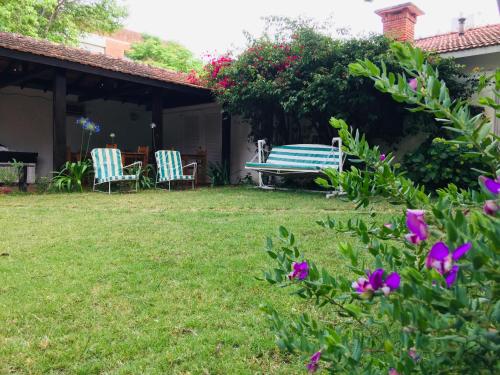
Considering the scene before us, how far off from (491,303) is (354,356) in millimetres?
273

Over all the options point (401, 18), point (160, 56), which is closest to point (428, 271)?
A: point (401, 18)

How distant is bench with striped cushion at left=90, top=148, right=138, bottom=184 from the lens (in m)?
7.85

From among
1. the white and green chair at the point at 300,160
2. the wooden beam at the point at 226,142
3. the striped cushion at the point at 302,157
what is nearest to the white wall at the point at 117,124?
the wooden beam at the point at 226,142

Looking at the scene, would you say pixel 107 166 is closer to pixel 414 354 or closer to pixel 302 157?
pixel 302 157

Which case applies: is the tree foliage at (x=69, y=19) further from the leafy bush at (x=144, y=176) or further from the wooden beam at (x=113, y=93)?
the leafy bush at (x=144, y=176)

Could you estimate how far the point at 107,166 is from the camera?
802 centimetres

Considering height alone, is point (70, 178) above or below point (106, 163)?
below

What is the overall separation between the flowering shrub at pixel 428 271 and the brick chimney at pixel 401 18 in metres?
11.1

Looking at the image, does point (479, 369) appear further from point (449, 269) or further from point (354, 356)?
point (449, 269)

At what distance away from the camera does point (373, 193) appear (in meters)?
1.08

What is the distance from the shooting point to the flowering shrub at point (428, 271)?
648 millimetres

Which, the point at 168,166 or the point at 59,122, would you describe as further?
the point at 168,166

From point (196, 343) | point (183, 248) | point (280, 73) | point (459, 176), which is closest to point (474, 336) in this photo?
point (196, 343)

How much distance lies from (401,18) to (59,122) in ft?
28.8
